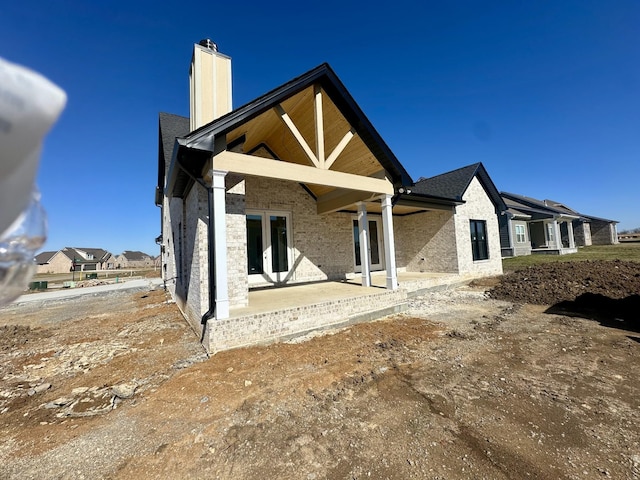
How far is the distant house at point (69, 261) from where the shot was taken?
1949 inches

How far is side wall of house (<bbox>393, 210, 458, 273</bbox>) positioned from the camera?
37.5ft

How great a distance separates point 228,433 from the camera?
9.10 ft

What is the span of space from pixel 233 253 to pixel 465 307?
639 centimetres

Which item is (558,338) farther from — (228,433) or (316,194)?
(316,194)

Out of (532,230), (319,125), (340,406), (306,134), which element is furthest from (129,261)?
(340,406)

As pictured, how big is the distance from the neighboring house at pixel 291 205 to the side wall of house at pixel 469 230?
0.05 meters

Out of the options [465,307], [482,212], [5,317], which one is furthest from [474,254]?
[5,317]

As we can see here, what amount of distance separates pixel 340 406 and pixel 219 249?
10.5ft

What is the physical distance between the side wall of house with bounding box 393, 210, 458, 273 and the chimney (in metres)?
8.90

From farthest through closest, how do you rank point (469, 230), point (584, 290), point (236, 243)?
point (469, 230) → point (584, 290) → point (236, 243)

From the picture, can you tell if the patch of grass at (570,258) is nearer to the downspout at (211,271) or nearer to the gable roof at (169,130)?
the downspout at (211,271)

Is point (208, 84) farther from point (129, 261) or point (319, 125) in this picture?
point (129, 261)

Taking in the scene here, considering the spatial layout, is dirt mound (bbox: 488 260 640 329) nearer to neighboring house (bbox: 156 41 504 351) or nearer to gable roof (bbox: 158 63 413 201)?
neighboring house (bbox: 156 41 504 351)

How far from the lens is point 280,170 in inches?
218
